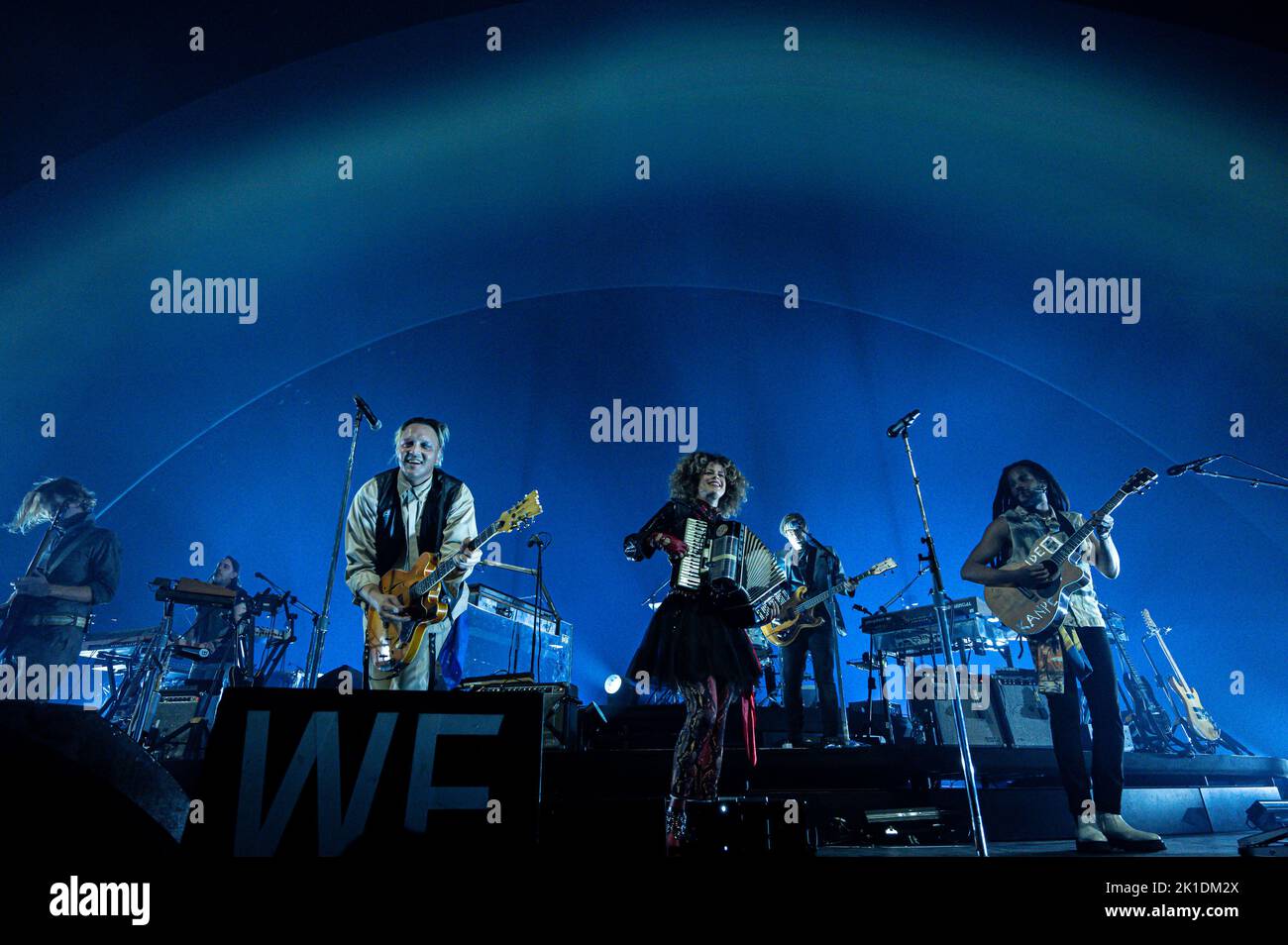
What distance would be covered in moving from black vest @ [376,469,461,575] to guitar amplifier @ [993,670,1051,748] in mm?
5888

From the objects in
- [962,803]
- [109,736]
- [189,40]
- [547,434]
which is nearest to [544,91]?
[189,40]

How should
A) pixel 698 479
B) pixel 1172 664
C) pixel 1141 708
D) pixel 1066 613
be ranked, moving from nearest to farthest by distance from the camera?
1. pixel 1066 613
2. pixel 698 479
3. pixel 1141 708
4. pixel 1172 664

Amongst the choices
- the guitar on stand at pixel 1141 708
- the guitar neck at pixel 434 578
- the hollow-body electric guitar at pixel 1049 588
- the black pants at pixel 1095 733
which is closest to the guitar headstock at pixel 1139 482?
the hollow-body electric guitar at pixel 1049 588

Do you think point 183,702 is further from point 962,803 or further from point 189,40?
point 962,803

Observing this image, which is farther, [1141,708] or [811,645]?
[1141,708]

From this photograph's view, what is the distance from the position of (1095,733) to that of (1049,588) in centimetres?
96

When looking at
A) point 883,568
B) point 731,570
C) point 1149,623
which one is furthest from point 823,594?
point 1149,623

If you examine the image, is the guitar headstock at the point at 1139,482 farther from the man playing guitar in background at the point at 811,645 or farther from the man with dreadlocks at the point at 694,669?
the man with dreadlocks at the point at 694,669

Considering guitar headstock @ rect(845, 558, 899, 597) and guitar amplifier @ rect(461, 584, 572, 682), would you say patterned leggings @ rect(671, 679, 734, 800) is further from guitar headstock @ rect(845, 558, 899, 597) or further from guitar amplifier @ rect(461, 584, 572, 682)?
guitar amplifier @ rect(461, 584, 572, 682)

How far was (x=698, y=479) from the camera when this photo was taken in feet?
15.4

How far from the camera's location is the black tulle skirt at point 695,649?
3961 mm

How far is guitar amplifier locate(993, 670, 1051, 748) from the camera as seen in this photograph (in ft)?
22.2

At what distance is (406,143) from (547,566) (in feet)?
23.7

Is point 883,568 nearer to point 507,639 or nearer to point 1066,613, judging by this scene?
point 1066,613
